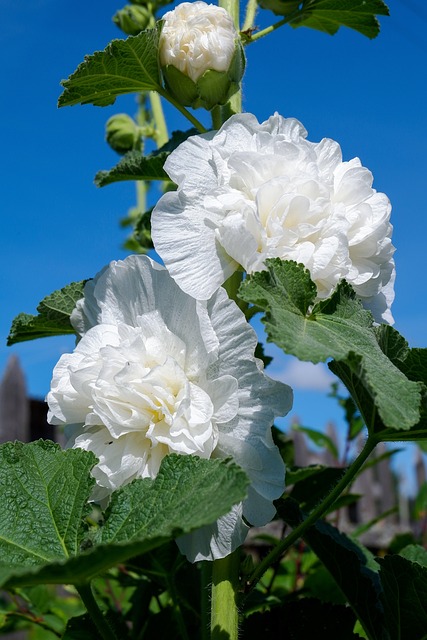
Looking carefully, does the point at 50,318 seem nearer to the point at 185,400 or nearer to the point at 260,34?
the point at 185,400

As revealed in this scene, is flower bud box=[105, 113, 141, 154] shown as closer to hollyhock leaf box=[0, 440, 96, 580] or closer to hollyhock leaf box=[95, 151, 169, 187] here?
hollyhock leaf box=[95, 151, 169, 187]

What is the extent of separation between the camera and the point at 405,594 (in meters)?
1.11

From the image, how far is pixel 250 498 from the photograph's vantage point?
94 centimetres

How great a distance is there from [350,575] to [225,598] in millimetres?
335

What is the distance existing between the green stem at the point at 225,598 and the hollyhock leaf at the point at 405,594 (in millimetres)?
249

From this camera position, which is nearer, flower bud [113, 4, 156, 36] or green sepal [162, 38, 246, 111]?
green sepal [162, 38, 246, 111]

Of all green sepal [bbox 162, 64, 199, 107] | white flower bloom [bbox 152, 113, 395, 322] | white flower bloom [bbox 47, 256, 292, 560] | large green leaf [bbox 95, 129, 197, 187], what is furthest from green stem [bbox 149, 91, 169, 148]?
white flower bloom [bbox 47, 256, 292, 560]

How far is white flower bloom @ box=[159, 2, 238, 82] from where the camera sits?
44.3 inches

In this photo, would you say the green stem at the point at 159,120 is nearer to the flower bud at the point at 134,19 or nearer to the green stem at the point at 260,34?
the flower bud at the point at 134,19

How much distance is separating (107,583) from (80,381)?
1.10 meters

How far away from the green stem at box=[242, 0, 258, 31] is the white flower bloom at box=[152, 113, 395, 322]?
330 mm

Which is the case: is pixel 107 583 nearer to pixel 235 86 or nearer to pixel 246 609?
pixel 246 609

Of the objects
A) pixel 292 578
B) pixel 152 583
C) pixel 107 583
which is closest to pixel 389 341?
pixel 152 583

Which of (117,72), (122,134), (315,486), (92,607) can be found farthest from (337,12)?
(92,607)
